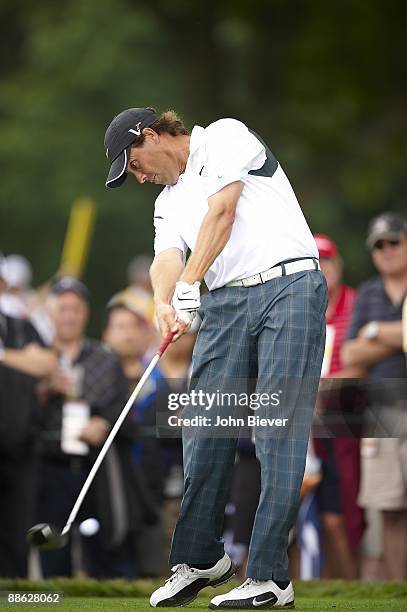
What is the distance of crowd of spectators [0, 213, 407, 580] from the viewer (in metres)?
9.27

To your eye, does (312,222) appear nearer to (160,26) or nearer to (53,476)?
(160,26)

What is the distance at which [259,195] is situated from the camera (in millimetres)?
6504

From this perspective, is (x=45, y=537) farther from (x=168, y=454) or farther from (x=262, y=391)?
(x=168, y=454)

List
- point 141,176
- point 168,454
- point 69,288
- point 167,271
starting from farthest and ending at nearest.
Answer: point 69,288 → point 168,454 → point 167,271 → point 141,176

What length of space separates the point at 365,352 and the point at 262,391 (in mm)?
3052

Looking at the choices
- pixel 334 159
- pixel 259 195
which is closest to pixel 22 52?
pixel 334 159

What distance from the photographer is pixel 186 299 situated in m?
6.41

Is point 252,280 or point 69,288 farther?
point 69,288

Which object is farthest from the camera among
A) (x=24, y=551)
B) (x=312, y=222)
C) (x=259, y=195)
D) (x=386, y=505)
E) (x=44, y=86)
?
(x=44, y=86)

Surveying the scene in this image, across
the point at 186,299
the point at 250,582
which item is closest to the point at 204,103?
the point at 186,299

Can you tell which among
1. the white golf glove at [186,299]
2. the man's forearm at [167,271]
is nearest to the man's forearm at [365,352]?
the man's forearm at [167,271]

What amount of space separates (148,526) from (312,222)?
43.2ft

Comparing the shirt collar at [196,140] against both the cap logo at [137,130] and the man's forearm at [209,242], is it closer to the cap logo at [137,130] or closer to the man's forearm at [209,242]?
the cap logo at [137,130]

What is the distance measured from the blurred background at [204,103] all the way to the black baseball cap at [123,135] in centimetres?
1612
